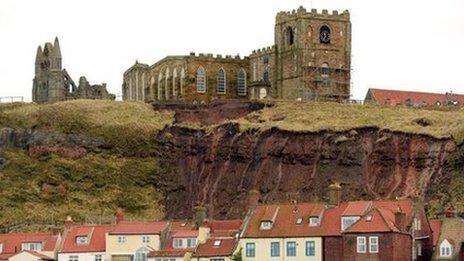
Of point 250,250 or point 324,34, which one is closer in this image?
point 250,250

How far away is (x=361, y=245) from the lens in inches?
4850

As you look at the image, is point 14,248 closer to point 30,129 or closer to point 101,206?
point 101,206

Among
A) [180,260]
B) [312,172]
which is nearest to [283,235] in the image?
[180,260]

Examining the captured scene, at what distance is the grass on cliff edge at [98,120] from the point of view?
589 feet

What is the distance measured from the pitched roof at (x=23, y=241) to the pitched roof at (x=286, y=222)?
1584 cm

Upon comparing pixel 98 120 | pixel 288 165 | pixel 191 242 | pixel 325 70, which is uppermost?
pixel 325 70

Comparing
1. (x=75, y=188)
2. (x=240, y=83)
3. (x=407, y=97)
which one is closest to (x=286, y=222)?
(x=75, y=188)

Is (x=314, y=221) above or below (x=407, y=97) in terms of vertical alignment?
below

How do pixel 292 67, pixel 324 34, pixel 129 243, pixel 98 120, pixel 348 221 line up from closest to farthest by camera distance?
pixel 348 221 < pixel 129 243 < pixel 98 120 < pixel 292 67 < pixel 324 34

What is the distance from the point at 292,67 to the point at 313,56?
2.54 metres

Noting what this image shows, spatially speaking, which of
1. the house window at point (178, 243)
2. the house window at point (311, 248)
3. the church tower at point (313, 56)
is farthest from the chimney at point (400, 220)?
the church tower at point (313, 56)

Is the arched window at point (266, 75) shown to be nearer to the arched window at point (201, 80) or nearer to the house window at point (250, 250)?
the arched window at point (201, 80)

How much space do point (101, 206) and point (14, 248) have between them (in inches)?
1215

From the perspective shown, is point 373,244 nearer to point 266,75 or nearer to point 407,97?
point 407,97
